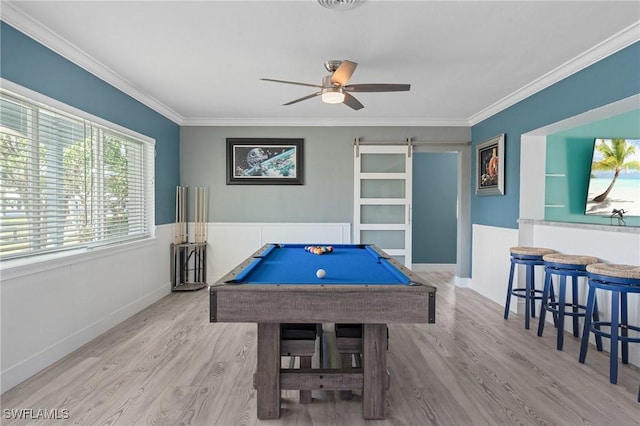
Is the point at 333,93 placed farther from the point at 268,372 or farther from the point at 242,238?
the point at 242,238

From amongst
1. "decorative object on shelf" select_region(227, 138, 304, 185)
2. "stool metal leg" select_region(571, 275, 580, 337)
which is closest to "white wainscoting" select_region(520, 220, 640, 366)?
"stool metal leg" select_region(571, 275, 580, 337)

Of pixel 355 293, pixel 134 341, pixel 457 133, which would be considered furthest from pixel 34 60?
pixel 457 133

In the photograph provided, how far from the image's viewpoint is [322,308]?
5.72ft

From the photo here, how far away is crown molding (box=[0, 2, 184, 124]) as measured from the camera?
7.40 feet

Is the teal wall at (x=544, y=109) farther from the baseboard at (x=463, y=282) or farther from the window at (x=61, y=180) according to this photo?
the window at (x=61, y=180)

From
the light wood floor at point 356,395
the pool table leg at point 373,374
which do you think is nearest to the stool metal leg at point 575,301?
the light wood floor at point 356,395

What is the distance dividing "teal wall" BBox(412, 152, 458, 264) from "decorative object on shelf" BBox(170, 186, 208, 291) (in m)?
3.60

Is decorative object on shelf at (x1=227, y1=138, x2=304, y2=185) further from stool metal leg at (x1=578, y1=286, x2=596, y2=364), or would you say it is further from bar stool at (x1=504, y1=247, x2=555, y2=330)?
stool metal leg at (x1=578, y1=286, x2=596, y2=364)

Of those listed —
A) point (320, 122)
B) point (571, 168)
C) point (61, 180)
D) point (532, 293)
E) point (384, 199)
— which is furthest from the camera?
point (384, 199)

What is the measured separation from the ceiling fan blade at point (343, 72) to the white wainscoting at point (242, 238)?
9.10ft

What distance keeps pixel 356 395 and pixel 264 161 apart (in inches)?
145

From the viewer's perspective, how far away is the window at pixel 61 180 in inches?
91.4

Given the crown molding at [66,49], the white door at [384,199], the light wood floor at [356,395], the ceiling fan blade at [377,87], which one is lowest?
the light wood floor at [356,395]

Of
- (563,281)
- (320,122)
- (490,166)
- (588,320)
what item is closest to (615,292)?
(588,320)
